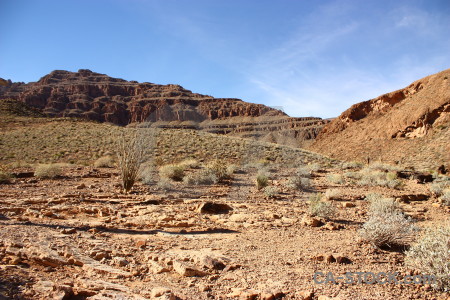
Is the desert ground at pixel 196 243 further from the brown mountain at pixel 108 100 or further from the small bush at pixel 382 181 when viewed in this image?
the brown mountain at pixel 108 100

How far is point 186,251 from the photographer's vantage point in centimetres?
473

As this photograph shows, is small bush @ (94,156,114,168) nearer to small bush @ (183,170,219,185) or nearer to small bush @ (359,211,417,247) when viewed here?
small bush @ (183,170,219,185)

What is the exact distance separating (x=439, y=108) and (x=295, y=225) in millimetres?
41808

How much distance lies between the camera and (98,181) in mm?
13141

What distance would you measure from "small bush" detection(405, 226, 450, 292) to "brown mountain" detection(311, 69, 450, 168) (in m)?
28.5

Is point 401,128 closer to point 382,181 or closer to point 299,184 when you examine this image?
point 382,181

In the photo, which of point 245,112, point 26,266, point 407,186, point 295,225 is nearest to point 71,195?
point 26,266

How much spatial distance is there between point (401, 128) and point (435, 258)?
4484 cm

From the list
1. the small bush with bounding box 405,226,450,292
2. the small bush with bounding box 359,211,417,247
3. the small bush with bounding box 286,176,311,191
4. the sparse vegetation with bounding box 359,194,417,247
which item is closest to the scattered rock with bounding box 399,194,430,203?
the small bush with bounding box 286,176,311,191

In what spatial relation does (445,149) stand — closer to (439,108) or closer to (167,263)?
(439,108)

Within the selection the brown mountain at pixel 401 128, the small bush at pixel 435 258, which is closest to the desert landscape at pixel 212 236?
the small bush at pixel 435 258

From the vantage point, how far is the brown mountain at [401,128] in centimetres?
3297

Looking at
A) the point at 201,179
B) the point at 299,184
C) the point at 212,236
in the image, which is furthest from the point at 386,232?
the point at 201,179

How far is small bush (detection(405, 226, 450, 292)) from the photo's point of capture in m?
3.25
